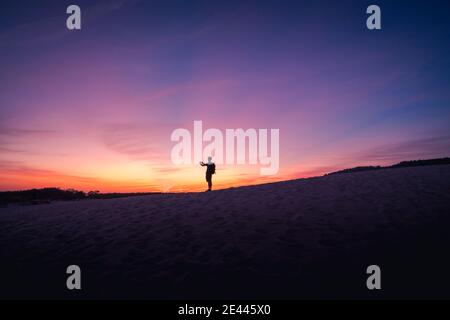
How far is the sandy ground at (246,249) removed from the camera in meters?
5.76

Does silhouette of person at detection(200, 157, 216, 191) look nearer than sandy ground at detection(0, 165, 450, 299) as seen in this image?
No

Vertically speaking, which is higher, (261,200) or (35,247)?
(261,200)

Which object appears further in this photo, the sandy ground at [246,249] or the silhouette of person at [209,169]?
the silhouette of person at [209,169]

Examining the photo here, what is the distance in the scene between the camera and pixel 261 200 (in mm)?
13852

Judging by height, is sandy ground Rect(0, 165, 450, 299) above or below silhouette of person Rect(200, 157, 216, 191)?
below

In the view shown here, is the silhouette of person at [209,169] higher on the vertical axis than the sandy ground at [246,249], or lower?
higher

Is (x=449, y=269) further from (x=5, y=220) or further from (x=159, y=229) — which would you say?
(x=5, y=220)

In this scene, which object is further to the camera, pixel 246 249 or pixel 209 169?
pixel 209 169

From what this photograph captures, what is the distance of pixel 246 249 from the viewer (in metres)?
7.59

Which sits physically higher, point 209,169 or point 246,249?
point 209,169

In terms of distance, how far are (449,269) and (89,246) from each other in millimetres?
8956

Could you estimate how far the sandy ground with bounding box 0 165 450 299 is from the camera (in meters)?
5.76
